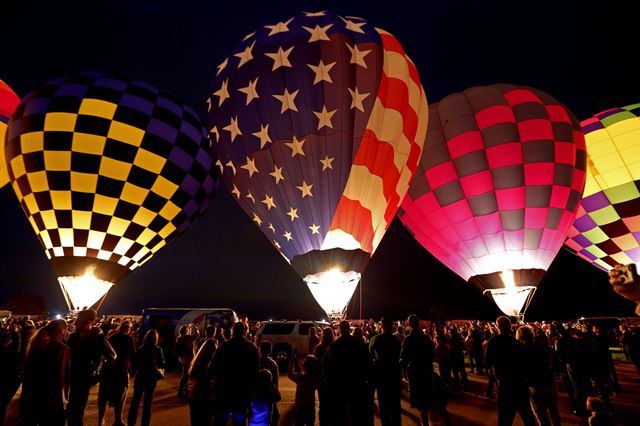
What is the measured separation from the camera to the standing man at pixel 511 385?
13.6 ft

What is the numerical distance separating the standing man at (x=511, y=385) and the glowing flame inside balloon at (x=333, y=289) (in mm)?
3862

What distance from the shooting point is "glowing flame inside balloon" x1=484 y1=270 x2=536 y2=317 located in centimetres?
1068

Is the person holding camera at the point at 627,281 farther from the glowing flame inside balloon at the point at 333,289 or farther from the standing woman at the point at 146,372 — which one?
the glowing flame inside balloon at the point at 333,289

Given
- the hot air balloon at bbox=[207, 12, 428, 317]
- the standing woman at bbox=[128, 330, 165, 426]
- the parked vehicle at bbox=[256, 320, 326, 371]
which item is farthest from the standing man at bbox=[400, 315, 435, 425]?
the parked vehicle at bbox=[256, 320, 326, 371]

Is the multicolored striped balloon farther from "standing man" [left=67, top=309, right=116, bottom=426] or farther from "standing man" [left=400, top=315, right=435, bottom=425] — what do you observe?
"standing man" [left=67, top=309, right=116, bottom=426]

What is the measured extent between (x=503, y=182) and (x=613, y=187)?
4.43 meters

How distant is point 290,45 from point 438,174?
5.97 meters

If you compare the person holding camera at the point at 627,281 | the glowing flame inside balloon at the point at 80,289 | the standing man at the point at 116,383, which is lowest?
the standing man at the point at 116,383

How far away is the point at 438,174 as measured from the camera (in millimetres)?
12039

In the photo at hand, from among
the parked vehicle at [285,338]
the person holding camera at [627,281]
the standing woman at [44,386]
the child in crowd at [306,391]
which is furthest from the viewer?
the parked vehicle at [285,338]

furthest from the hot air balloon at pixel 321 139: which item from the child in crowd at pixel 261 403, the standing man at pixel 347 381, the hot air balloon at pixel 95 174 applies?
the child in crowd at pixel 261 403

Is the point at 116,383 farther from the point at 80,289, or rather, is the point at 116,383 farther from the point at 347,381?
the point at 80,289

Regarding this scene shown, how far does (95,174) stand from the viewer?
32.1 feet

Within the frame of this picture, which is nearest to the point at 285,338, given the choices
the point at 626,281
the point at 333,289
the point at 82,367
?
the point at 333,289
